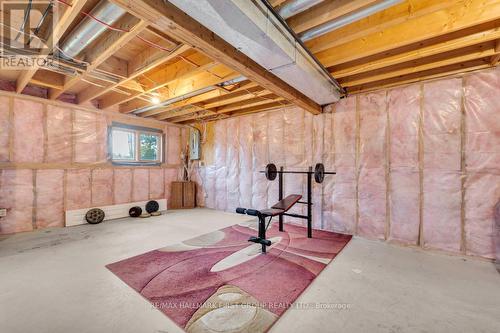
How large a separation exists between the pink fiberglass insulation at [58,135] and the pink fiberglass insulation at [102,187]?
622mm

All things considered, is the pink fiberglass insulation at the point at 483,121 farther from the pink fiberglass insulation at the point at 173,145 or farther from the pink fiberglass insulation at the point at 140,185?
the pink fiberglass insulation at the point at 140,185

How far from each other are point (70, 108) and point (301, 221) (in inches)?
218

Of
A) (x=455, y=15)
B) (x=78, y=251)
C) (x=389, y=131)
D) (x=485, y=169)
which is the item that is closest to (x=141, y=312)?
(x=78, y=251)

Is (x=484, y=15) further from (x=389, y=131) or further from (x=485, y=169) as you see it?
(x=485, y=169)

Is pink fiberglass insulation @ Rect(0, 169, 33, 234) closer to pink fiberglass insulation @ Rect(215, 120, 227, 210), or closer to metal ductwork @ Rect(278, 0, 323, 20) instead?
pink fiberglass insulation @ Rect(215, 120, 227, 210)

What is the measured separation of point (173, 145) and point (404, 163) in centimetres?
579

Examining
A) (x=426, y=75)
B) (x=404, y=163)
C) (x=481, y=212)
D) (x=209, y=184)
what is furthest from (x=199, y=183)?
(x=481, y=212)

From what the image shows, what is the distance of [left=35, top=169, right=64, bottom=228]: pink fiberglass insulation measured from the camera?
A: 13.3 feet

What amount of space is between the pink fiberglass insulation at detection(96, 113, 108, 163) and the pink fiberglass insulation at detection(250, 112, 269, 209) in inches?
140

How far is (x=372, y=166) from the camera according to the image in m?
3.69

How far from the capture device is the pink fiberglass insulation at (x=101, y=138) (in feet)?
15.9

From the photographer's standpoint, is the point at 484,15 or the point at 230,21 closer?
the point at 230,21

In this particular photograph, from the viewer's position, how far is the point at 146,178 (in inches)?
223

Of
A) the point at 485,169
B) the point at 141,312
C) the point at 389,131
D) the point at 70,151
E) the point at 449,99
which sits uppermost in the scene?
the point at 449,99
